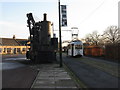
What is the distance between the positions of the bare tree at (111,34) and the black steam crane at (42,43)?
Answer: 51267 mm

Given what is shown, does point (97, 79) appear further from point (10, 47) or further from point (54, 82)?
point (10, 47)

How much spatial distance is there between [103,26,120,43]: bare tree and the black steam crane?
168 feet

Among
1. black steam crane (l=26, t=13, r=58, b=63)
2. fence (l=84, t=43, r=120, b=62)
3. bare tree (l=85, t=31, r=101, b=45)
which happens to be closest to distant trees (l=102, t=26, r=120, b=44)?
bare tree (l=85, t=31, r=101, b=45)

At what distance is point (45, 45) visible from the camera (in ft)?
82.7

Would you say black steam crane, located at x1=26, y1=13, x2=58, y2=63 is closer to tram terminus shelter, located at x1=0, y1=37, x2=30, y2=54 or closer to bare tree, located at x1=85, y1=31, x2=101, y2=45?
tram terminus shelter, located at x1=0, y1=37, x2=30, y2=54

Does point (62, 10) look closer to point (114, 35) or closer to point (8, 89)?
point (8, 89)

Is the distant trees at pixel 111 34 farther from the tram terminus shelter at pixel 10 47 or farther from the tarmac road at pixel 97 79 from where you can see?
the tarmac road at pixel 97 79

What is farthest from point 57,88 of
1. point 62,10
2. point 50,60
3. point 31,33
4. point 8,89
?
point 31,33

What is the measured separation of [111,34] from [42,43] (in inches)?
2220

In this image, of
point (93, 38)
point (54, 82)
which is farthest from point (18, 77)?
point (93, 38)

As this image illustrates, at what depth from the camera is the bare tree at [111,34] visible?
7294 centimetres

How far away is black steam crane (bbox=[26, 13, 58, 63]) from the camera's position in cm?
2483

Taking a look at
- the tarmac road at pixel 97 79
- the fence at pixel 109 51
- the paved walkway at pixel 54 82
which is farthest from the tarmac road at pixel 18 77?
the fence at pixel 109 51

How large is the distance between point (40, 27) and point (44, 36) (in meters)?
1.43
